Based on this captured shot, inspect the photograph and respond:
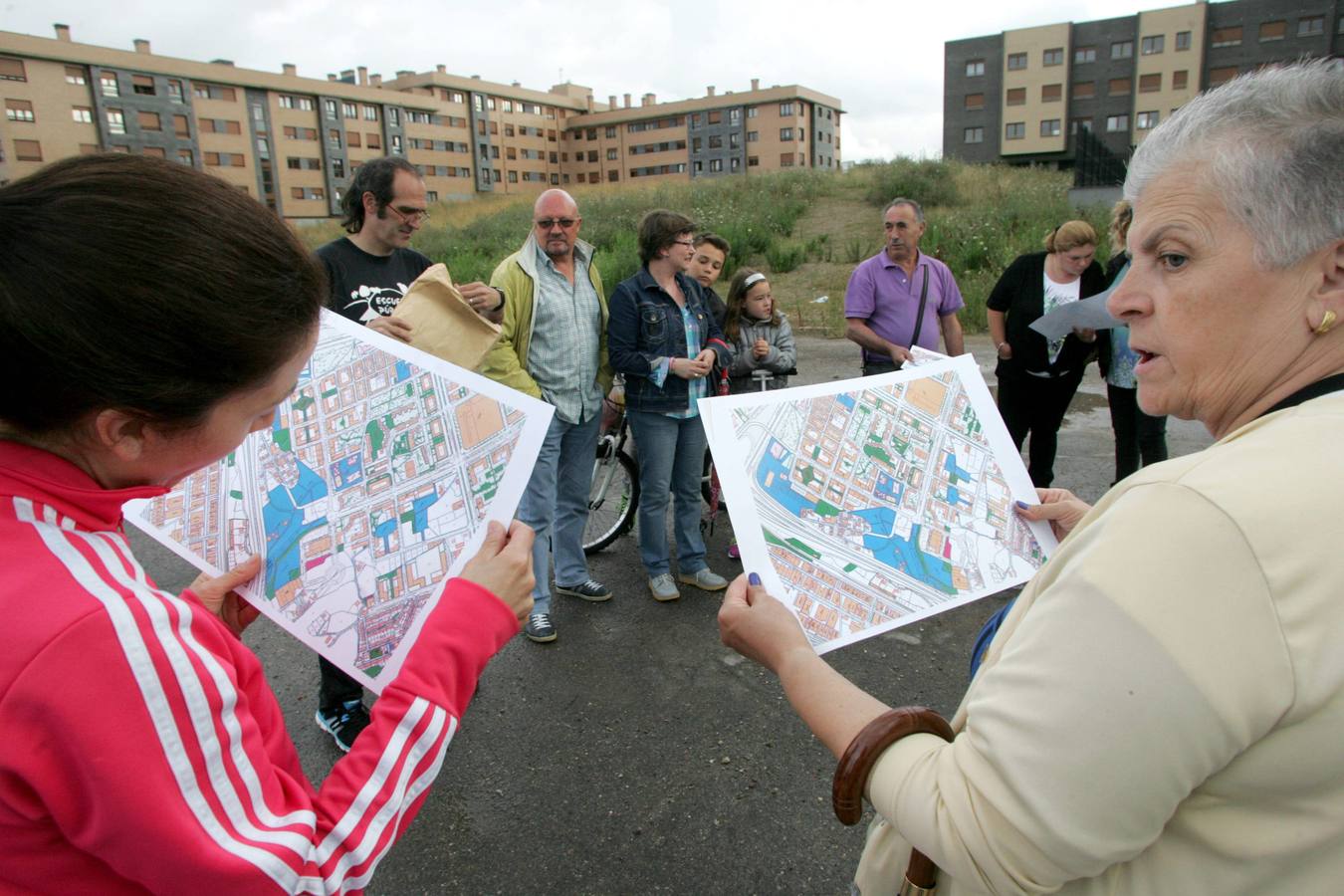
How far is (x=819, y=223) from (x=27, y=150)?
51.4 meters

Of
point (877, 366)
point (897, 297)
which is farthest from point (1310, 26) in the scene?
point (877, 366)

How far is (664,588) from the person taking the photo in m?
4.12

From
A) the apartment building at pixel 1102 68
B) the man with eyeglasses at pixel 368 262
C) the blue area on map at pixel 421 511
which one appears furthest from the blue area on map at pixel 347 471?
the apartment building at pixel 1102 68

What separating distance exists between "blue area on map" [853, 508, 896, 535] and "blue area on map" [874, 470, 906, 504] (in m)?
0.04

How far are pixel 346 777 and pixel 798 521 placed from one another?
983 millimetres

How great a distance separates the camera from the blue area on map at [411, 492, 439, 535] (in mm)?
1646

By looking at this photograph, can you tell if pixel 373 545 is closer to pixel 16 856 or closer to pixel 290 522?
pixel 290 522

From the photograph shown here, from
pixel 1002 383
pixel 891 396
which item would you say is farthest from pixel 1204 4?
pixel 891 396

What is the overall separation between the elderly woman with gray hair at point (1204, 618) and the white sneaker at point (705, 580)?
3228 millimetres

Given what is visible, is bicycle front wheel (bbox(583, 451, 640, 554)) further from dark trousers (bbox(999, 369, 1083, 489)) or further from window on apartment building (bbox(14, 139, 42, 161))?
window on apartment building (bbox(14, 139, 42, 161))

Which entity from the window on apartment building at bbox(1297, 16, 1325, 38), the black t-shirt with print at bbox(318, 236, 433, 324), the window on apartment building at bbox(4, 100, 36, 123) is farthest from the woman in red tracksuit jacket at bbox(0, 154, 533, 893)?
the window on apartment building at bbox(1297, 16, 1325, 38)

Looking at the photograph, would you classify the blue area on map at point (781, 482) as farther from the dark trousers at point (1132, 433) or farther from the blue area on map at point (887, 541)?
the dark trousers at point (1132, 433)

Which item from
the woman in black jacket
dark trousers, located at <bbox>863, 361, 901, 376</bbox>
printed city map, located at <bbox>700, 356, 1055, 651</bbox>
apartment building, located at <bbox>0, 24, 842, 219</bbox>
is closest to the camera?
printed city map, located at <bbox>700, 356, 1055, 651</bbox>

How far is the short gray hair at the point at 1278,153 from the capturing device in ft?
2.74
